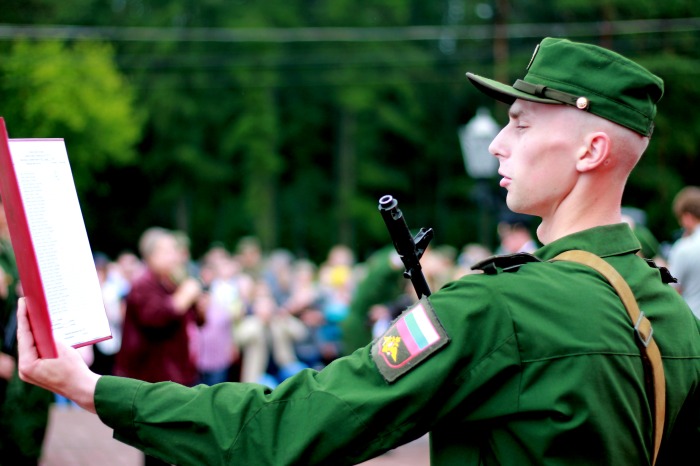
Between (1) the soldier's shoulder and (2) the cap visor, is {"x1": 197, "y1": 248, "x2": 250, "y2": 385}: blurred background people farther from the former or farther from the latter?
(1) the soldier's shoulder

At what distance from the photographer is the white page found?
1850 mm

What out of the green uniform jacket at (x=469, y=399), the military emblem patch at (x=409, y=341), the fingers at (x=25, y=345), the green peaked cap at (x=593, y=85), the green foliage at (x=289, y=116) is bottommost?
the green foliage at (x=289, y=116)

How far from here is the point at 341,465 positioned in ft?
5.81

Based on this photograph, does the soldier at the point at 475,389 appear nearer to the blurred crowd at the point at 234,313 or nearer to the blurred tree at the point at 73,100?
the blurred crowd at the point at 234,313

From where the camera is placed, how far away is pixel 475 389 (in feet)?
5.74

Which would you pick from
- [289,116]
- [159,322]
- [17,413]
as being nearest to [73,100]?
[289,116]

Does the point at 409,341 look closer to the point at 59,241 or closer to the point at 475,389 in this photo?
the point at 475,389

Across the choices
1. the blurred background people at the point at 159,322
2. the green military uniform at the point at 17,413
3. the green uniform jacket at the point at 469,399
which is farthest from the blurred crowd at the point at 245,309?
the green uniform jacket at the point at 469,399

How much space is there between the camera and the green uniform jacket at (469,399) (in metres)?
1.73

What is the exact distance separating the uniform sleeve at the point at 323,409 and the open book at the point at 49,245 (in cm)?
19

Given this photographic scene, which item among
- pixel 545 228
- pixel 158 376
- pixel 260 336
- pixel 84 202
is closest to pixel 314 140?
pixel 84 202

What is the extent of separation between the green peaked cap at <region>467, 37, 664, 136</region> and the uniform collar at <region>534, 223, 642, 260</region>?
9.3 inches

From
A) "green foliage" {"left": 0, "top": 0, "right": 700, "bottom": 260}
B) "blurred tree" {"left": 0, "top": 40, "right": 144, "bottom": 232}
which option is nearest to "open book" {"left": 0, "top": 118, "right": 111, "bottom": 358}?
"blurred tree" {"left": 0, "top": 40, "right": 144, "bottom": 232}

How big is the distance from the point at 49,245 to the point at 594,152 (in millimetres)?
1211
